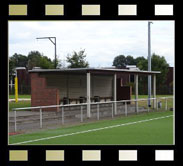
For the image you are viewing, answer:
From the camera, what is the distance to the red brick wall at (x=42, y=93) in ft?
62.2

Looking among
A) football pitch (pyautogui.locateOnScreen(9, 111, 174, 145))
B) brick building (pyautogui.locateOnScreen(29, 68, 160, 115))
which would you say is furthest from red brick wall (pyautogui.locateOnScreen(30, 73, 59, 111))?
football pitch (pyautogui.locateOnScreen(9, 111, 174, 145))

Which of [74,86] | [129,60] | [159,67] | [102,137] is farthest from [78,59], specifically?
[129,60]

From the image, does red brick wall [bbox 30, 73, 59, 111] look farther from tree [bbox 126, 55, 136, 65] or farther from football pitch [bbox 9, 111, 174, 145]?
tree [bbox 126, 55, 136, 65]

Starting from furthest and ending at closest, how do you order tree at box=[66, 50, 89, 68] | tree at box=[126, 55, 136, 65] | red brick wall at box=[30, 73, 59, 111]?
1. tree at box=[126, 55, 136, 65]
2. tree at box=[66, 50, 89, 68]
3. red brick wall at box=[30, 73, 59, 111]

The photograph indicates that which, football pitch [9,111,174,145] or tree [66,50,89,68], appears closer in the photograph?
football pitch [9,111,174,145]

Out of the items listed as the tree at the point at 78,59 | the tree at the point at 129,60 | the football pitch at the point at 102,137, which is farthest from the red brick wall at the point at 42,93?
the tree at the point at 129,60

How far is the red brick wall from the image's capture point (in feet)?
62.2

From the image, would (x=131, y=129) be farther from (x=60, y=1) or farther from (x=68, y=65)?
(x=68, y=65)

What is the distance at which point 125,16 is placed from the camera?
4.36 metres

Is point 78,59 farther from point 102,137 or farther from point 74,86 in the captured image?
point 102,137

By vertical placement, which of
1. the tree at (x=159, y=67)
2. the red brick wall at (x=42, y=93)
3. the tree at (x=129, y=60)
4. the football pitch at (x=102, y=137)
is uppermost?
the tree at (x=129, y=60)

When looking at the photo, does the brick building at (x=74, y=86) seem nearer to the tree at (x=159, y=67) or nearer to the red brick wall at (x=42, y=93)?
the red brick wall at (x=42, y=93)
